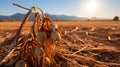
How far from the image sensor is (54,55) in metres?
3.30

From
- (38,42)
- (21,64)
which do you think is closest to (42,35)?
(38,42)

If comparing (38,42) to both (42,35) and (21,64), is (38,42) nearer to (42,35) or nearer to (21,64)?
(42,35)

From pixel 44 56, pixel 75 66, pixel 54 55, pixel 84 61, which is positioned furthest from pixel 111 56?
pixel 44 56

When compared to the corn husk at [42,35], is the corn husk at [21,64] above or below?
below

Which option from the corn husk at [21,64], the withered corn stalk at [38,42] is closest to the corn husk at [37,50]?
the withered corn stalk at [38,42]

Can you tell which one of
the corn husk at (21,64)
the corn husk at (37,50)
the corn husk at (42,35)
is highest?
the corn husk at (42,35)

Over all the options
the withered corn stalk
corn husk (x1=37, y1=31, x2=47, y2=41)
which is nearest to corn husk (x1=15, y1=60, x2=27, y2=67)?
the withered corn stalk

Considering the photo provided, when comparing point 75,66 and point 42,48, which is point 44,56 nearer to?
point 42,48

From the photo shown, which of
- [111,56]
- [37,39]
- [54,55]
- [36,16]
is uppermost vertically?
[36,16]

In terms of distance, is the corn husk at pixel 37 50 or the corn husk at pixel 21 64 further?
the corn husk at pixel 21 64

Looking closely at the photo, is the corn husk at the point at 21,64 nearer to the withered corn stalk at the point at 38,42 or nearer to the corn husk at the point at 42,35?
the withered corn stalk at the point at 38,42

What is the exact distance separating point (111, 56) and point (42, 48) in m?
2.29

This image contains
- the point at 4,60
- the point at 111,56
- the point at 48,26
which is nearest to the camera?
the point at 48,26

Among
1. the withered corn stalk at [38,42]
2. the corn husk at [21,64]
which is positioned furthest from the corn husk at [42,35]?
the corn husk at [21,64]
